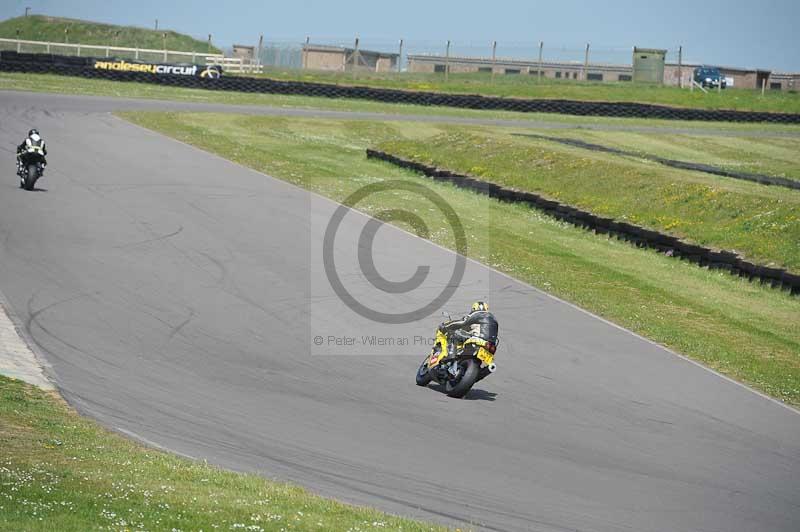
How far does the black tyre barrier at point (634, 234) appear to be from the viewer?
23.2m

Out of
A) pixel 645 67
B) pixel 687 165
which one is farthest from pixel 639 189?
pixel 645 67

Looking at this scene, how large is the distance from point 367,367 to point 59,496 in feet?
22.7

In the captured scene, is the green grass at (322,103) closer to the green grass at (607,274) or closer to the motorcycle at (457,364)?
the green grass at (607,274)

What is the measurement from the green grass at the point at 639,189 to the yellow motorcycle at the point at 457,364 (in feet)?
38.9

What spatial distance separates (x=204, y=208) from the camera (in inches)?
974

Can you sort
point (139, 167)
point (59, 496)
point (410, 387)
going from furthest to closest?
point (139, 167) < point (410, 387) < point (59, 496)

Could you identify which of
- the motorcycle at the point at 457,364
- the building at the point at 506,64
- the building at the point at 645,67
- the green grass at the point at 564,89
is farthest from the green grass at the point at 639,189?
the building at the point at 506,64

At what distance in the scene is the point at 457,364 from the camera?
13938 millimetres

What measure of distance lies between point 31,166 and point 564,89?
1725 inches

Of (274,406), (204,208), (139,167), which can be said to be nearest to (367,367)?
(274,406)

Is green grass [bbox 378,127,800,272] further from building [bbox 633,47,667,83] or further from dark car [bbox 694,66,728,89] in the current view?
dark car [bbox 694,66,728,89]

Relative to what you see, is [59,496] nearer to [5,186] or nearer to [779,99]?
[5,186]

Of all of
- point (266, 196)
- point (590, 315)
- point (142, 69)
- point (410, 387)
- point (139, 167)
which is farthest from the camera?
point (142, 69)

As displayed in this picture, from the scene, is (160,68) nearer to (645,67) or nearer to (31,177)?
(31,177)
